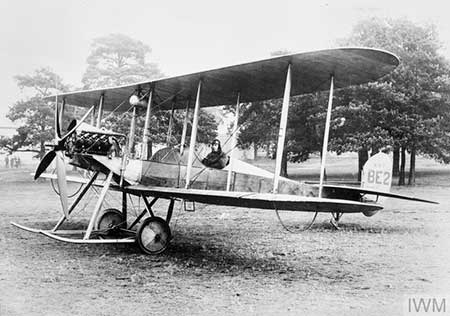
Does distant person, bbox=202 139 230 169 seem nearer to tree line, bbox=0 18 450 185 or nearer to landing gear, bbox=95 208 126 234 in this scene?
landing gear, bbox=95 208 126 234

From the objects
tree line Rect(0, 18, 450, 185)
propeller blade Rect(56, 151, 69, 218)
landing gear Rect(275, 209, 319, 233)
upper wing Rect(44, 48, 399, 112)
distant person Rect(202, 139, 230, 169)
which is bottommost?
landing gear Rect(275, 209, 319, 233)

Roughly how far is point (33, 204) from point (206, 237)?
8.25 metres

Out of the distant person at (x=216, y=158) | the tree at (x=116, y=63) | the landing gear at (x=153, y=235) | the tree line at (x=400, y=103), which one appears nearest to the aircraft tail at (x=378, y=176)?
the distant person at (x=216, y=158)

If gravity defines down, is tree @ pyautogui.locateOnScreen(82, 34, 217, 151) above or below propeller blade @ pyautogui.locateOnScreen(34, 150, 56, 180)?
above

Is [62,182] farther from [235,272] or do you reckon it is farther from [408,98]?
[408,98]

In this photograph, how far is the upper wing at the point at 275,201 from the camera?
5.45m

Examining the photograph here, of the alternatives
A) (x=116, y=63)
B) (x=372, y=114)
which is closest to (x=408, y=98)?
(x=372, y=114)

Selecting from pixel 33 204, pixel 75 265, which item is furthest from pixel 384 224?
pixel 33 204

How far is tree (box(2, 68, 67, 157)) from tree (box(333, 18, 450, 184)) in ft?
57.6

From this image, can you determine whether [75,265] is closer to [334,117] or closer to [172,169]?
[172,169]

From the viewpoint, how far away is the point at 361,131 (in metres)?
22.6

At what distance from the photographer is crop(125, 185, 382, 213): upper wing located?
17.9ft

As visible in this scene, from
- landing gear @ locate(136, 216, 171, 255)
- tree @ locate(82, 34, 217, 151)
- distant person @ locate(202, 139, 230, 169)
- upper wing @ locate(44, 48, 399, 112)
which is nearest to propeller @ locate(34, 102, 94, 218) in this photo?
landing gear @ locate(136, 216, 171, 255)

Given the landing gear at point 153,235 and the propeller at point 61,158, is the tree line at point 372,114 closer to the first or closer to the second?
the propeller at point 61,158
